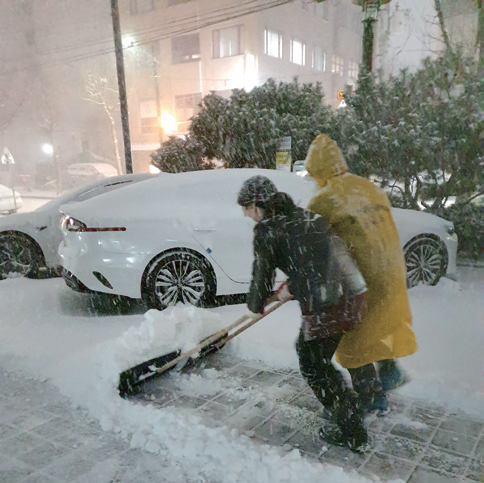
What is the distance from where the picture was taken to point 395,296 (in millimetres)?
2730

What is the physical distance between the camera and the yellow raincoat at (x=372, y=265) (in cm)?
265

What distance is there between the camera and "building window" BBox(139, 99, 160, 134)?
33469 millimetres

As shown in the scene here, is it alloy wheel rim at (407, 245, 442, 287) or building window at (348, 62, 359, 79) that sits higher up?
building window at (348, 62, 359, 79)

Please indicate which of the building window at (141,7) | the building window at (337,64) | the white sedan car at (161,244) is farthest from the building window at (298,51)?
the white sedan car at (161,244)

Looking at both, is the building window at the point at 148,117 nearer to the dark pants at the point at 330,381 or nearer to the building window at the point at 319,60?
the building window at the point at 319,60

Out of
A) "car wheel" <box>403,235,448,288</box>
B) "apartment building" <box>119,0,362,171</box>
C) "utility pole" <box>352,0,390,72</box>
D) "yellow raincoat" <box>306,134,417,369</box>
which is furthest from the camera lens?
"apartment building" <box>119,0,362,171</box>

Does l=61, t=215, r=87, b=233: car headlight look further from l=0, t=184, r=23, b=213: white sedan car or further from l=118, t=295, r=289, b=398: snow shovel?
l=0, t=184, r=23, b=213: white sedan car

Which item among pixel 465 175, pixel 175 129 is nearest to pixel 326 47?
pixel 175 129

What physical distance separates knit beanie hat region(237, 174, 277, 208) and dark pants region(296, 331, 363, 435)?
0.79 metres

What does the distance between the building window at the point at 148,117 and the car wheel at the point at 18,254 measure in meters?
28.2

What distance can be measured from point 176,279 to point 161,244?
0.39 meters

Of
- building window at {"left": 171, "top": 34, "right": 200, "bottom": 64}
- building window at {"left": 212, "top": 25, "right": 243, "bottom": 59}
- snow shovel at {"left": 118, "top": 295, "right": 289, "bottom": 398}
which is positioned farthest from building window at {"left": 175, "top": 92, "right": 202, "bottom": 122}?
snow shovel at {"left": 118, "top": 295, "right": 289, "bottom": 398}

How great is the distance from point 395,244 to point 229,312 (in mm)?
2355

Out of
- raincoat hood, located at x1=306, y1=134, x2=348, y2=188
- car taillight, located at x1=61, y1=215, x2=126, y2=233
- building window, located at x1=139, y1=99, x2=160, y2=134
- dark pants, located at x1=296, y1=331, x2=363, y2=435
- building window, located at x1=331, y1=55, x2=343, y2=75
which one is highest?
building window, located at x1=331, y1=55, x2=343, y2=75
